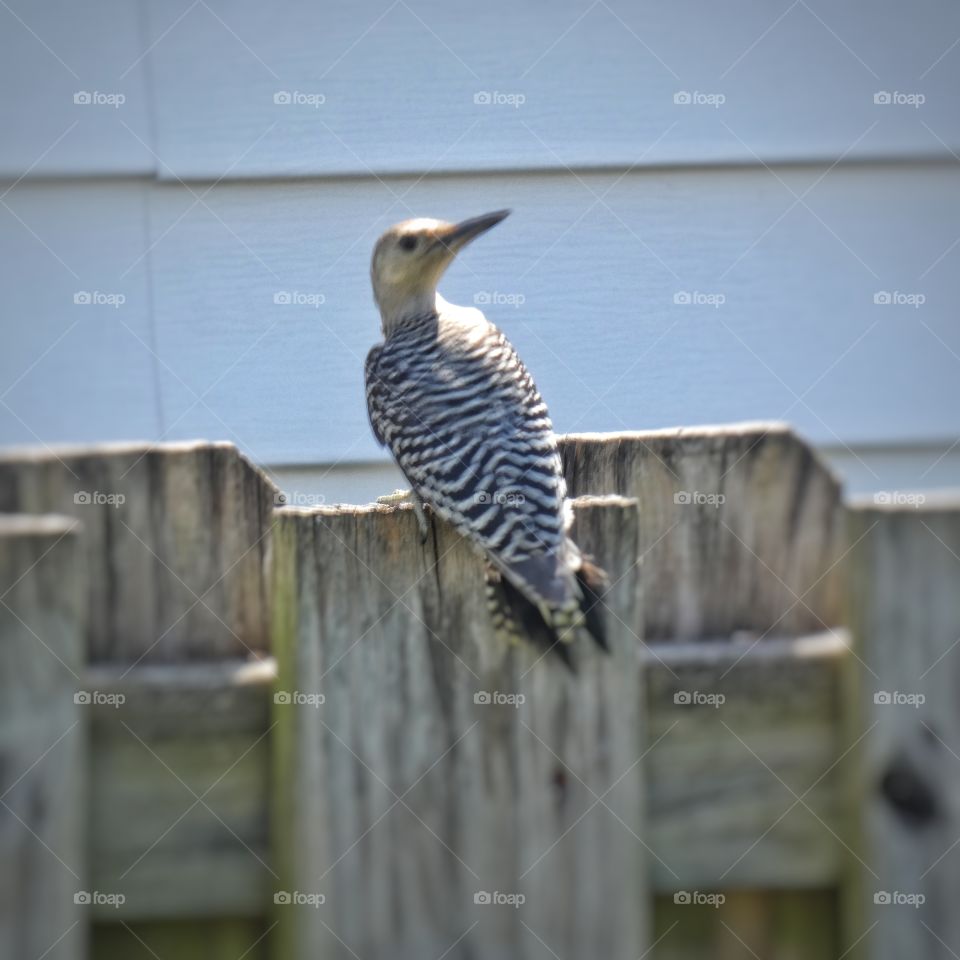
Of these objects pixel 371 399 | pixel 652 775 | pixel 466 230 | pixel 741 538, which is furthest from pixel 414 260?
pixel 652 775

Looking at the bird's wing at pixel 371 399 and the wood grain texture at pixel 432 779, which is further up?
the bird's wing at pixel 371 399

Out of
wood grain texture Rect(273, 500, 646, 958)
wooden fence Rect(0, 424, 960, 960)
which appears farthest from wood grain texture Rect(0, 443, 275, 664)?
wood grain texture Rect(273, 500, 646, 958)

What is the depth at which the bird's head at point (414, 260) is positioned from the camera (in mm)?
3854

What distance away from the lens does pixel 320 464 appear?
382cm

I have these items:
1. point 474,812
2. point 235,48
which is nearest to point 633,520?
point 474,812

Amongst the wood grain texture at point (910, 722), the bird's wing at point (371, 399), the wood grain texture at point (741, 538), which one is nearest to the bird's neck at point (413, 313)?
the bird's wing at point (371, 399)

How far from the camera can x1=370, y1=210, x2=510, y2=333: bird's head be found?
3854 millimetres

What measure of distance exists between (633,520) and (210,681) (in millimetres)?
546

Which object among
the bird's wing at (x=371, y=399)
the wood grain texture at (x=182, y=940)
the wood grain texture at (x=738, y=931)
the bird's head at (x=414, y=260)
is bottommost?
the wood grain texture at (x=738, y=931)

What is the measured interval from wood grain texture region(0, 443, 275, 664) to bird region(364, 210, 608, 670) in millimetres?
285

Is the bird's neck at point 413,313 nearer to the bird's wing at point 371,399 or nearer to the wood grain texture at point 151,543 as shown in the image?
the bird's wing at point 371,399

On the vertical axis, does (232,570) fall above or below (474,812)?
above

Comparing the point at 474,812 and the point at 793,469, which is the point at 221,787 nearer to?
the point at 474,812

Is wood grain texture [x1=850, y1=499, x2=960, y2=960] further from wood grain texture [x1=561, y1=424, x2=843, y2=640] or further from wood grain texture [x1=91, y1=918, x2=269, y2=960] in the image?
wood grain texture [x1=91, y1=918, x2=269, y2=960]
